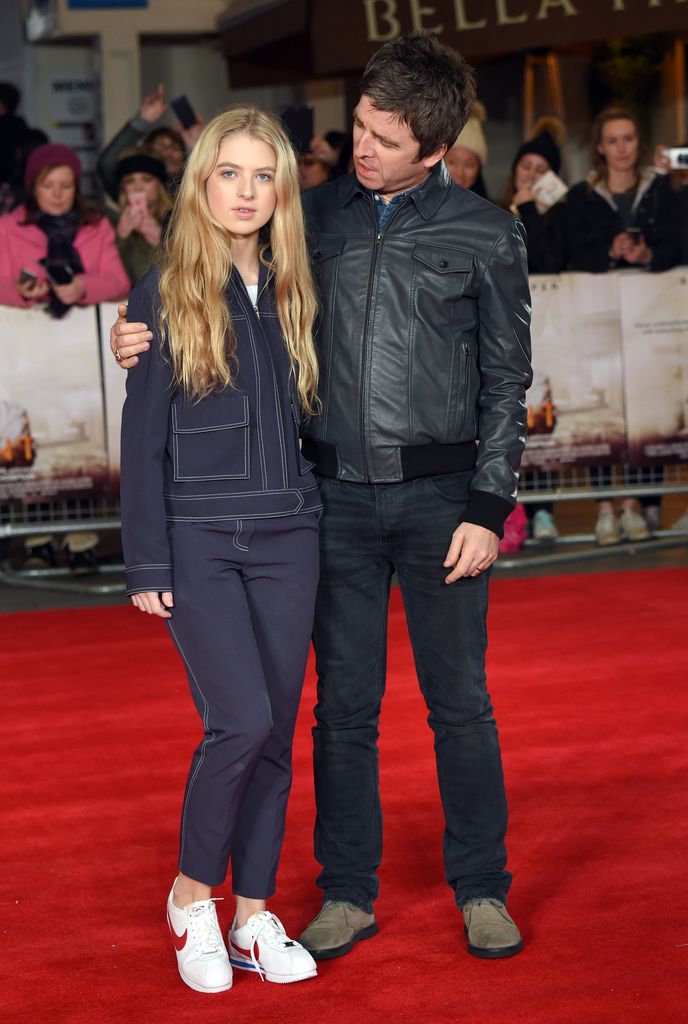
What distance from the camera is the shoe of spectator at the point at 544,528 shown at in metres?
8.15

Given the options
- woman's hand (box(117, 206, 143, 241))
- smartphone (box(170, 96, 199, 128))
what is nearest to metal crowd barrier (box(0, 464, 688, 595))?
woman's hand (box(117, 206, 143, 241))

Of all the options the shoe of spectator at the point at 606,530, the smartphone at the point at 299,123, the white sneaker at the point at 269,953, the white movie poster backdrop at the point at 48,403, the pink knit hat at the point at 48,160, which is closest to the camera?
the white sneaker at the point at 269,953

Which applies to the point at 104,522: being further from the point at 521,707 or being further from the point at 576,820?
the point at 576,820

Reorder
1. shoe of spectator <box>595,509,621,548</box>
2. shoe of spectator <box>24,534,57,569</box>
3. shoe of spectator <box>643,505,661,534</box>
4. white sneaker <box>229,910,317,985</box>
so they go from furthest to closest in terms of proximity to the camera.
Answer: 1. shoe of spectator <box>643,505,661,534</box>
2. shoe of spectator <box>595,509,621,548</box>
3. shoe of spectator <box>24,534,57,569</box>
4. white sneaker <box>229,910,317,985</box>

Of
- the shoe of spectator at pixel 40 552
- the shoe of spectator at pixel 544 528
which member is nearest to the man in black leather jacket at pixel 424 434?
the shoe of spectator at pixel 40 552

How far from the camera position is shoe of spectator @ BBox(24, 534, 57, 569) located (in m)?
7.89

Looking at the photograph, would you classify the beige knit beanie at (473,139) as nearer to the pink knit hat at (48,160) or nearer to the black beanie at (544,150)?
the black beanie at (544,150)

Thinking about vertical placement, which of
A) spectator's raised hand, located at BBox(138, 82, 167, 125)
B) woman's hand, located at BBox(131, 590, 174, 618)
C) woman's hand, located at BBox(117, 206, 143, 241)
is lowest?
woman's hand, located at BBox(131, 590, 174, 618)

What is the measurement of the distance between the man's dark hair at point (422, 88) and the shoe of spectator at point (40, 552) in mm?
5252

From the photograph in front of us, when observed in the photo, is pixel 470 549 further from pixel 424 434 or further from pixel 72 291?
pixel 72 291

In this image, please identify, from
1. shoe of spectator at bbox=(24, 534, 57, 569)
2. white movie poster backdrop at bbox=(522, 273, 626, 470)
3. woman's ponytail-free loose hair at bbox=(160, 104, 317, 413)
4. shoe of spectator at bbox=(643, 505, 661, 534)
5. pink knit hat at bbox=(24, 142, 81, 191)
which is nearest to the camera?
woman's ponytail-free loose hair at bbox=(160, 104, 317, 413)

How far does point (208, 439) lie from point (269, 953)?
3.39 ft

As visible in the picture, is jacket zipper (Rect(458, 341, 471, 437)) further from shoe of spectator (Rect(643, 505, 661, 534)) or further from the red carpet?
shoe of spectator (Rect(643, 505, 661, 534))

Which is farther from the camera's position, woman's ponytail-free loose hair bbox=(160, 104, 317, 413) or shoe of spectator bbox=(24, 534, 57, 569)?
shoe of spectator bbox=(24, 534, 57, 569)
